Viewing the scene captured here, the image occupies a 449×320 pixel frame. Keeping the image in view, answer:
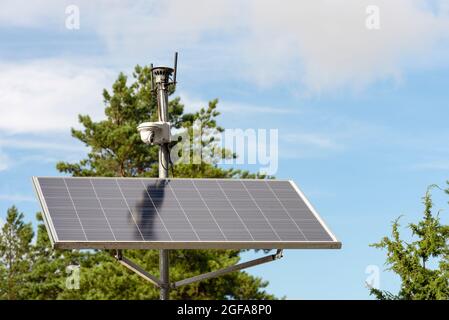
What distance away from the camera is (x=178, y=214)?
15211 millimetres

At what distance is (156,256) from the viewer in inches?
1369

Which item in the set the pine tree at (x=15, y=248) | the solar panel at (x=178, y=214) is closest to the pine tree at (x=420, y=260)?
the solar panel at (x=178, y=214)

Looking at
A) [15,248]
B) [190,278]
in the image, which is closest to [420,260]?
[190,278]

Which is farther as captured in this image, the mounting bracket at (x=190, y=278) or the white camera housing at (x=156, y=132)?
the white camera housing at (x=156, y=132)

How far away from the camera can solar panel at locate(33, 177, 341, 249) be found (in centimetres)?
1420

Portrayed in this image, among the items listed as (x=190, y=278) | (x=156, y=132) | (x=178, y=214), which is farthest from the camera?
(x=156, y=132)

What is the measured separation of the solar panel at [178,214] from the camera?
1420 centimetres

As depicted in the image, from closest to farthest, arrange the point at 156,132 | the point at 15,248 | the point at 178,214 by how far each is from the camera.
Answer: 1. the point at 178,214
2. the point at 156,132
3. the point at 15,248

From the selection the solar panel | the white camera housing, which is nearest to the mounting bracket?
the solar panel

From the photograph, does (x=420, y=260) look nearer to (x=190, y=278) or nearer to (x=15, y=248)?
(x=190, y=278)

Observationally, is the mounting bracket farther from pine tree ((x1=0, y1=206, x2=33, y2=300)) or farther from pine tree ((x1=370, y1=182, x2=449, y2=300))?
pine tree ((x1=0, y1=206, x2=33, y2=300))

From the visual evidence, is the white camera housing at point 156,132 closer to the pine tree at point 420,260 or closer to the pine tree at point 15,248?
the pine tree at point 420,260
